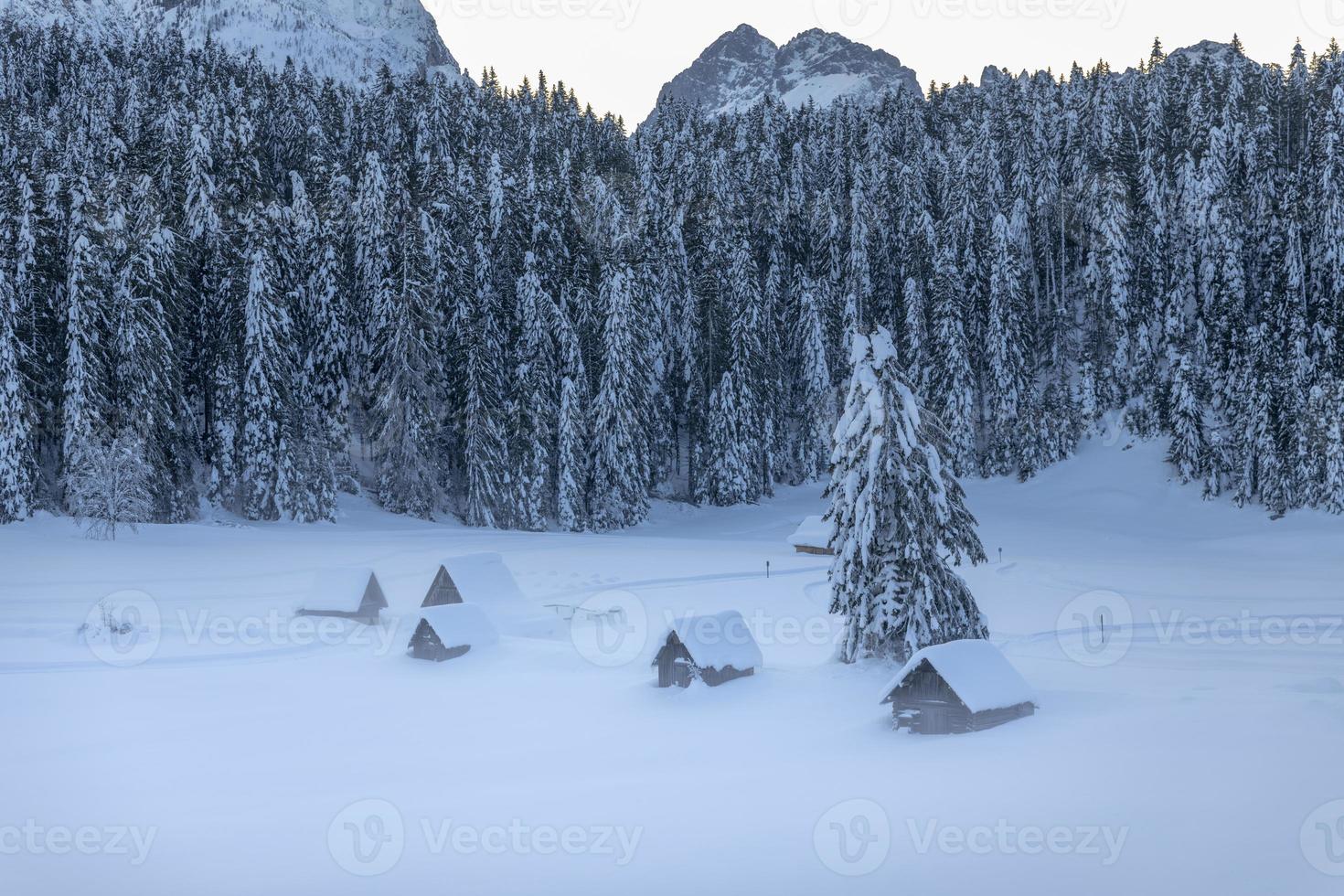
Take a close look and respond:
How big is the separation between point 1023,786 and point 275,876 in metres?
12.9

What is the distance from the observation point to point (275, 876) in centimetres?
1580

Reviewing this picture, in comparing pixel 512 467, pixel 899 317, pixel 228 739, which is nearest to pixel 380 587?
pixel 228 739

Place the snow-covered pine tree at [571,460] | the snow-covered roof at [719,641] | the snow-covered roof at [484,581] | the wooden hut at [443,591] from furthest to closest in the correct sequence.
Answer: the snow-covered pine tree at [571,460], the wooden hut at [443,591], the snow-covered roof at [484,581], the snow-covered roof at [719,641]

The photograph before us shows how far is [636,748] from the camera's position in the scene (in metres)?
21.5

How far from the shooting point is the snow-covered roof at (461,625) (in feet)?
94.3

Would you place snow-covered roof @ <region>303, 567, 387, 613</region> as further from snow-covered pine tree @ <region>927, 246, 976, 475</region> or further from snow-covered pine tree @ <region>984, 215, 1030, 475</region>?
snow-covered pine tree @ <region>984, 215, 1030, 475</region>

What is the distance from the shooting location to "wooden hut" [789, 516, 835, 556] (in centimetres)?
4331

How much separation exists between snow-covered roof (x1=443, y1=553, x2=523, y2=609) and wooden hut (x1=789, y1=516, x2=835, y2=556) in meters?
14.4

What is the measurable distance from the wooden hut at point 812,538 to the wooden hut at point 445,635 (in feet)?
58.7

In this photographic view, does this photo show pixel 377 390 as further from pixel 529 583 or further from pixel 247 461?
pixel 529 583

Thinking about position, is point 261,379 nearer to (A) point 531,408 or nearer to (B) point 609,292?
(A) point 531,408
